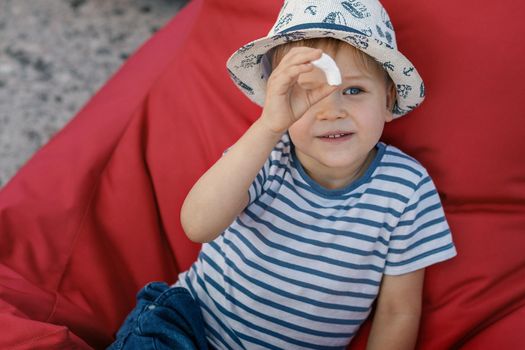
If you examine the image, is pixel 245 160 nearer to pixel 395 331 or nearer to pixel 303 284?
pixel 303 284

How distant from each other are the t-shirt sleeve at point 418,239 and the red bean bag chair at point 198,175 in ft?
0.34

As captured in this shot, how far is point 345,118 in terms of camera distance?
1210mm

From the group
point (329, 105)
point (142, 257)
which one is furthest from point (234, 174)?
point (142, 257)

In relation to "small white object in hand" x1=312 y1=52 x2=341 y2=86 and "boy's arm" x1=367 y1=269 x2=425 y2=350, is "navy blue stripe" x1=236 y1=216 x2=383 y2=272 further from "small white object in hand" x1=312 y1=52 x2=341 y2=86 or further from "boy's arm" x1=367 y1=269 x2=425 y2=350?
"small white object in hand" x1=312 y1=52 x2=341 y2=86

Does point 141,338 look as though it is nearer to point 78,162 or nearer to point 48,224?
point 48,224

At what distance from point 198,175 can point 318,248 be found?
15.1 inches

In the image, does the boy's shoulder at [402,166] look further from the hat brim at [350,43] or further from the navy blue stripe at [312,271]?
the navy blue stripe at [312,271]

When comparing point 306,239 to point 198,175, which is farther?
point 198,175

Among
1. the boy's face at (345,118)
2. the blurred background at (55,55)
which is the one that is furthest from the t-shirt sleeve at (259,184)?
the blurred background at (55,55)

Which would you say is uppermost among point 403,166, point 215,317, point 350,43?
point 350,43

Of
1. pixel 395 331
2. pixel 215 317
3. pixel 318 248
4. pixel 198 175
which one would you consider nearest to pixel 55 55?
pixel 198 175

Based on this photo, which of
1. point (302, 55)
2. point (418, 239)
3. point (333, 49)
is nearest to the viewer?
point (302, 55)

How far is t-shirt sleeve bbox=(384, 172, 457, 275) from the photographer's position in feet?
4.23

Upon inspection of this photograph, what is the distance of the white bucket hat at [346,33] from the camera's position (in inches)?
44.9
